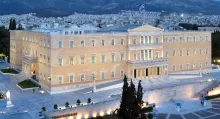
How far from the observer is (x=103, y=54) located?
45.4 m

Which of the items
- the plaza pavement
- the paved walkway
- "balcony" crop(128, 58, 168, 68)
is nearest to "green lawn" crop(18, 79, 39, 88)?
the plaza pavement

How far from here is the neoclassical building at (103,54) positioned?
4247cm

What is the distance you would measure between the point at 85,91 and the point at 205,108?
1468 centimetres

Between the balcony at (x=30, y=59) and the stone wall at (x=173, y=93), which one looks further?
the balcony at (x=30, y=59)

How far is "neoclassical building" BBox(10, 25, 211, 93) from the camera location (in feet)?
139

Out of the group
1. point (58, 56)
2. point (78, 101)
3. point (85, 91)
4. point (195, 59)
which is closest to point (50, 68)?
point (58, 56)

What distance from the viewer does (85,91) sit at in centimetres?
4234

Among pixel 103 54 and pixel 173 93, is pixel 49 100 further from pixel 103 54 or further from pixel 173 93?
pixel 173 93

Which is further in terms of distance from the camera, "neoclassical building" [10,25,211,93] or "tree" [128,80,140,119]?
"neoclassical building" [10,25,211,93]

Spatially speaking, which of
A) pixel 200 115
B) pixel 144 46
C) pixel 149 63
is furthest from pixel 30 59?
pixel 200 115

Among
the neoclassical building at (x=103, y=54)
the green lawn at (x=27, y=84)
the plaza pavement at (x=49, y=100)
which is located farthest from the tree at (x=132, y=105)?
the green lawn at (x=27, y=84)

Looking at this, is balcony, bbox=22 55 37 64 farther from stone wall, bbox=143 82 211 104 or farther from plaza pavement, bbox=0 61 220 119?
stone wall, bbox=143 82 211 104

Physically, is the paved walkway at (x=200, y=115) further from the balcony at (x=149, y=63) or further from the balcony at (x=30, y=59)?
the balcony at (x=30, y=59)

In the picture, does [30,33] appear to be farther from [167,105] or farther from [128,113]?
[128,113]
